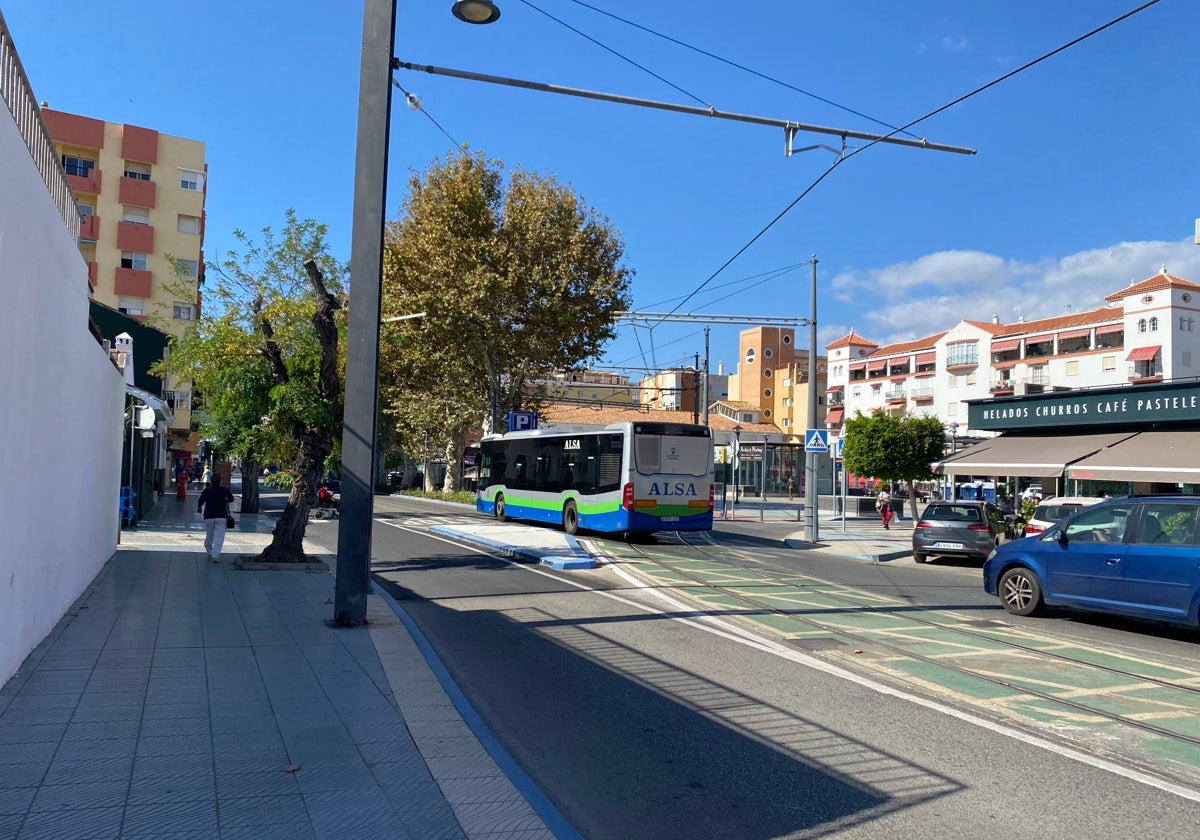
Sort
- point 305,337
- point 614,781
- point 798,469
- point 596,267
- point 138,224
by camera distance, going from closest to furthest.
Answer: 1. point 614,781
2. point 305,337
3. point 596,267
4. point 138,224
5. point 798,469

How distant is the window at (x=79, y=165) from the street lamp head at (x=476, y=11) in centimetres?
4538

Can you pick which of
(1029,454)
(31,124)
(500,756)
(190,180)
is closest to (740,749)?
(500,756)

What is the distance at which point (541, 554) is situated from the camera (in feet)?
59.0

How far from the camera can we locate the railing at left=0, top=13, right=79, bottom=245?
6.75 meters

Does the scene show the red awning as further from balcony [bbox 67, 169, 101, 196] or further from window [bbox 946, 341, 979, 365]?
balcony [bbox 67, 169, 101, 196]

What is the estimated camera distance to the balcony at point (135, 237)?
46.9 metres

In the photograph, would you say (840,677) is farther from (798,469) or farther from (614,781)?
(798,469)

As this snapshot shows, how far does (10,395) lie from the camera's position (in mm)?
6707

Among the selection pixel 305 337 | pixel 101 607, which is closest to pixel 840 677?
pixel 101 607

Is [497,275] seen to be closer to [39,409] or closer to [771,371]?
[39,409]

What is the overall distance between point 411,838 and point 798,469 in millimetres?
65167

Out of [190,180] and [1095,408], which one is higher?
[190,180]

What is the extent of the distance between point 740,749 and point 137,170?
51.7 metres

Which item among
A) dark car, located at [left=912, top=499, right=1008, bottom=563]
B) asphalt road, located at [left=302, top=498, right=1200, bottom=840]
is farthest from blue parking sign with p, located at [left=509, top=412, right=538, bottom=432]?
asphalt road, located at [left=302, top=498, right=1200, bottom=840]
